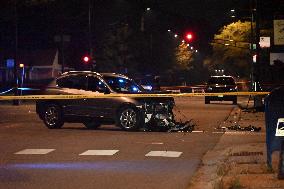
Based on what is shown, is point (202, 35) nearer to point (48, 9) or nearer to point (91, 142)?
point (48, 9)

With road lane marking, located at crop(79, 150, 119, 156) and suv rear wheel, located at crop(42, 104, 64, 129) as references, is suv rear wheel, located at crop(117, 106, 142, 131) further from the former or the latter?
road lane marking, located at crop(79, 150, 119, 156)

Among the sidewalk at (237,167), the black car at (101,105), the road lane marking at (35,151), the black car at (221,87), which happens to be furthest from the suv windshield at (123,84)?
the black car at (221,87)

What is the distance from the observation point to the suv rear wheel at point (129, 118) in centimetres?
1948

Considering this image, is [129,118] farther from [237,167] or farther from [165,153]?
[237,167]

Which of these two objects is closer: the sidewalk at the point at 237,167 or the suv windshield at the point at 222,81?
the sidewalk at the point at 237,167

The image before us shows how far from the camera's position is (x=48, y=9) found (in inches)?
3231

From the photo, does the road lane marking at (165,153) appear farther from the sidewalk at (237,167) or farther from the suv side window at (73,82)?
the suv side window at (73,82)

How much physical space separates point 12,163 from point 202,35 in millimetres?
141146

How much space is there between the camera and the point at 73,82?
20875 millimetres

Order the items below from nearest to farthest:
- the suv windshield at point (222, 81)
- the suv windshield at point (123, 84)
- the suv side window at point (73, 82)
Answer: the suv windshield at point (123, 84)
the suv side window at point (73, 82)
the suv windshield at point (222, 81)

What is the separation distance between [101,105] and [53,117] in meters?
1.69

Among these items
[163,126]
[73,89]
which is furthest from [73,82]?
[163,126]

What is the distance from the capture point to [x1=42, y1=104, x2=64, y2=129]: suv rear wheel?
20406mm

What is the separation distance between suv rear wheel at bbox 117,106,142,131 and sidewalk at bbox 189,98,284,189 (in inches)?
108
